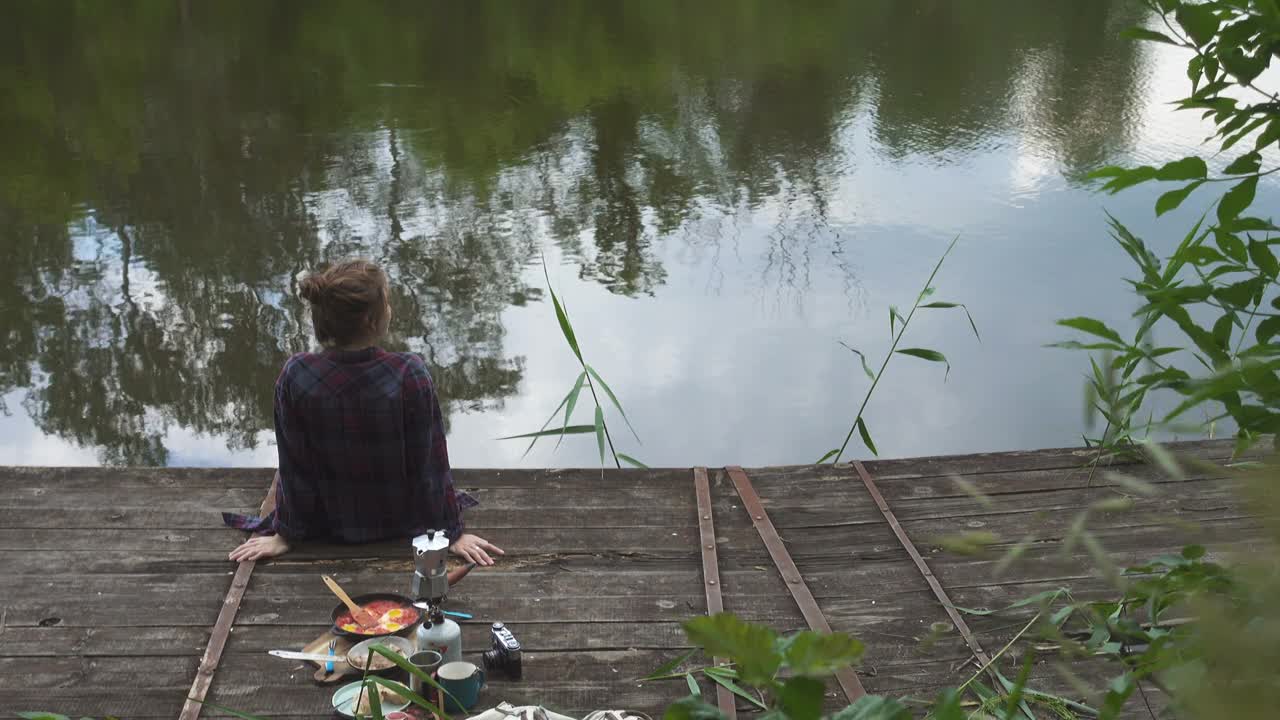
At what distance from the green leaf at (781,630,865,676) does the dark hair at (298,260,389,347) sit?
2465mm

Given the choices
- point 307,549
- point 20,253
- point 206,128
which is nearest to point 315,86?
point 206,128

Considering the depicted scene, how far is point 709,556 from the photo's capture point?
3.08 metres

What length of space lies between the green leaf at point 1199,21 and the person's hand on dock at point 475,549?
239 cm

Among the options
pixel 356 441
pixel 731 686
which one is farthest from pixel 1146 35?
pixel 356 441

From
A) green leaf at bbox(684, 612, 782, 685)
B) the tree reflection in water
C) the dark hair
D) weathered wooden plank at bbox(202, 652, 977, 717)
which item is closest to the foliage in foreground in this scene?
green leaf at bbox(684, 612, 782, 685)

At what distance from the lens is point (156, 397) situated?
574cm

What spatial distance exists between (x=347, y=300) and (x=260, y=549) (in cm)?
73

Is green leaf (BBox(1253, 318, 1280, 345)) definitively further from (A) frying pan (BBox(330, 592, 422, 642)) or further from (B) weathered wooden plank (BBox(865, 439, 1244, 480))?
(B) weathered wooden plank (BBox(865, 439, 1244, 480))

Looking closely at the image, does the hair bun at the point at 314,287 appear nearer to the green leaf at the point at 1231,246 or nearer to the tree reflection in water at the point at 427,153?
the green leaf at the point at 1231,246

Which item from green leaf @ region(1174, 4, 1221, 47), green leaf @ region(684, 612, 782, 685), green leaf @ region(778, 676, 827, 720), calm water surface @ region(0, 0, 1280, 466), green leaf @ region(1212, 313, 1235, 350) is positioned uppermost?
green leaf @ region(1174, 4, 1221, 47)

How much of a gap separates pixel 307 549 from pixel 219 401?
2.75 meters

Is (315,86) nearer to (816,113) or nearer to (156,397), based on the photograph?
(816,113)

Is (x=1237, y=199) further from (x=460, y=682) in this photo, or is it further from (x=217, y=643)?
(x=217, y=643)

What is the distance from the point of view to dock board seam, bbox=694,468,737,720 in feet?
8.03
